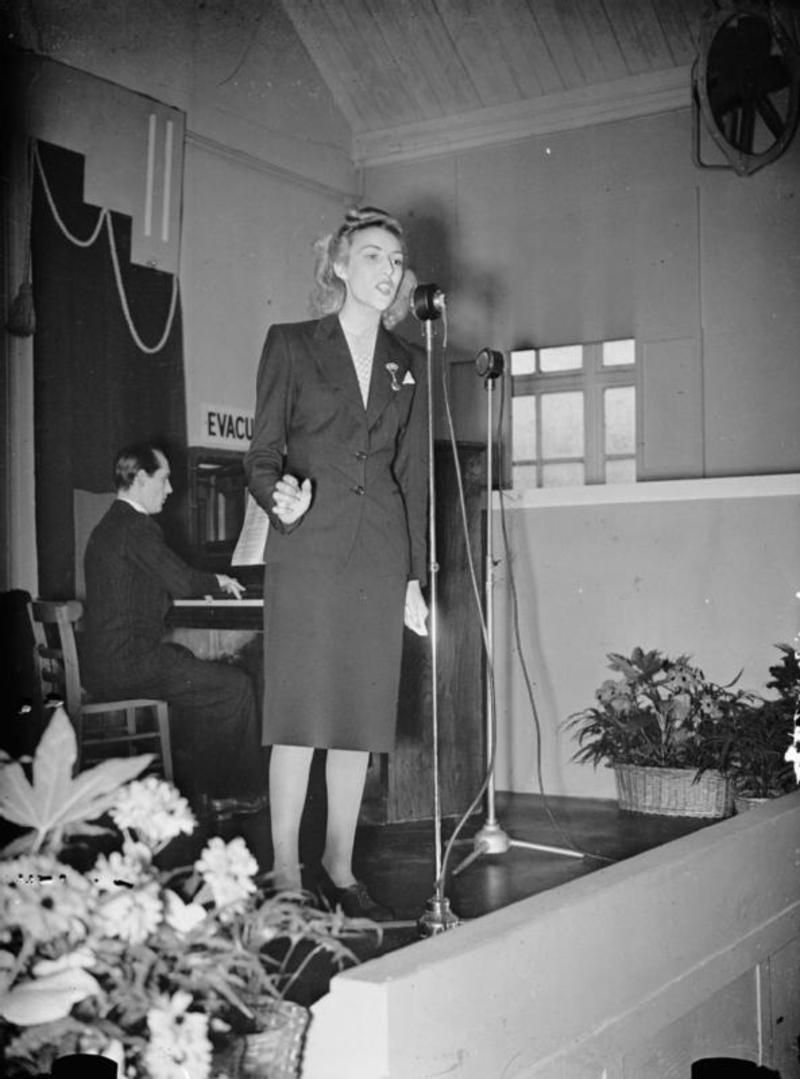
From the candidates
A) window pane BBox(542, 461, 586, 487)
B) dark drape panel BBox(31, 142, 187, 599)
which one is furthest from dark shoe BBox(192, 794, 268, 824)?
window pane BBox(542, 461, 586, 487)

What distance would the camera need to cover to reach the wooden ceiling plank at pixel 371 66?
363 cm

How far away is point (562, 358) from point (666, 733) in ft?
6.15

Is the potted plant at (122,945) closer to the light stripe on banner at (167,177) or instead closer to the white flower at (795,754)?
the white flower at (795,754)

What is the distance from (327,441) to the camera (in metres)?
2.80

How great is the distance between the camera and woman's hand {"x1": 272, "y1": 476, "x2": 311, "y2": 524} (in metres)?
2.67

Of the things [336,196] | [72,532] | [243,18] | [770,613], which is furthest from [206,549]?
[770,613]

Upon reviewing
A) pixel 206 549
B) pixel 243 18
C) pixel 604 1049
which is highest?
pixel 243 18

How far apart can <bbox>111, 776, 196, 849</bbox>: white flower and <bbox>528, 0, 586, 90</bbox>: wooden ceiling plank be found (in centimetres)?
345

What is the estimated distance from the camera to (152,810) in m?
1.88

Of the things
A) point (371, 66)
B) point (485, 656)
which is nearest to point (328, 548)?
point (485, 656)

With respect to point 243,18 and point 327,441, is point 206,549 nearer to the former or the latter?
point 327,441

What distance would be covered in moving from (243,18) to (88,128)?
639 mm

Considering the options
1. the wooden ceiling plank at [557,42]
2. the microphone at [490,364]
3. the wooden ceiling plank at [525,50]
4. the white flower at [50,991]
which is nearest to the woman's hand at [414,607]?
the microphone at [490,364]

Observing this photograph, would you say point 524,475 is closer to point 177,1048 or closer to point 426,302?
point 426,302
